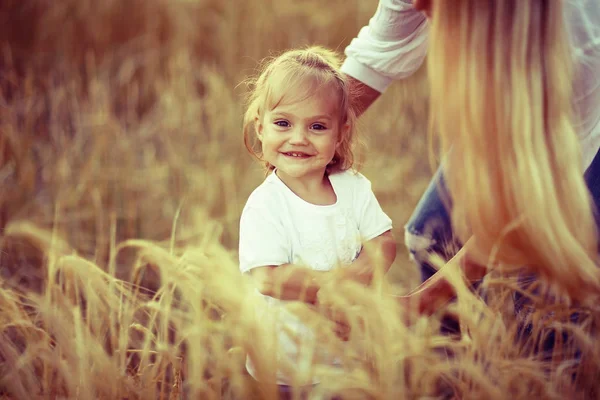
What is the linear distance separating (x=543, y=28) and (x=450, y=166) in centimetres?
25

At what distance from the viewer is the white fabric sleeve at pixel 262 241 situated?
116 centimetres

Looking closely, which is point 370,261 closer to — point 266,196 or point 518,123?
point 266,196

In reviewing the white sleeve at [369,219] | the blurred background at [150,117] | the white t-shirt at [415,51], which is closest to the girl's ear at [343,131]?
the white sleeve at [369,219]

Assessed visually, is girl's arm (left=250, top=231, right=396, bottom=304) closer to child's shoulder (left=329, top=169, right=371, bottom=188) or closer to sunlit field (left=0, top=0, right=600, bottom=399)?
sunlit field (left=0, top=0, right=600, bottom=399)

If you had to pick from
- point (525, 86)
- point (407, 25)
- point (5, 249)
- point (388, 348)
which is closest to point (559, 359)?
point (388, 348)

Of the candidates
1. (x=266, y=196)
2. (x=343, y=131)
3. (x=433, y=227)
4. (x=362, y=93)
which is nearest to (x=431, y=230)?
(x=433, y=227)

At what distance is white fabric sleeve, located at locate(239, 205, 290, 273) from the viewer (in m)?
1.16

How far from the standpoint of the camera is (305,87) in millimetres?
1211

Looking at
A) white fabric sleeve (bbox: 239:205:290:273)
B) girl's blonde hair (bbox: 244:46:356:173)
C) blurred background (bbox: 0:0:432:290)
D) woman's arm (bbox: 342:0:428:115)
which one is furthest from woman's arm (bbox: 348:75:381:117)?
blurred background (bbox: 0:0:432:290)

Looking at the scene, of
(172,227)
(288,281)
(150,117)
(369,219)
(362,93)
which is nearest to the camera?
(288,281)

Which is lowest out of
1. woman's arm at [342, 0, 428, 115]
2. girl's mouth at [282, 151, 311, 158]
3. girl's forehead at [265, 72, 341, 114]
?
girl's mouth at [282, 151, 311, 158]

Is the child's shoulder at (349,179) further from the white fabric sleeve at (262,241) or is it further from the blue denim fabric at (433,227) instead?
the blue denim fabric at (433,227)

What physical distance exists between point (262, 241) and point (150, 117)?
1934 millimetres

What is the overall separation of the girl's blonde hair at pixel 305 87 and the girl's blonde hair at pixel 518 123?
0.67ft
